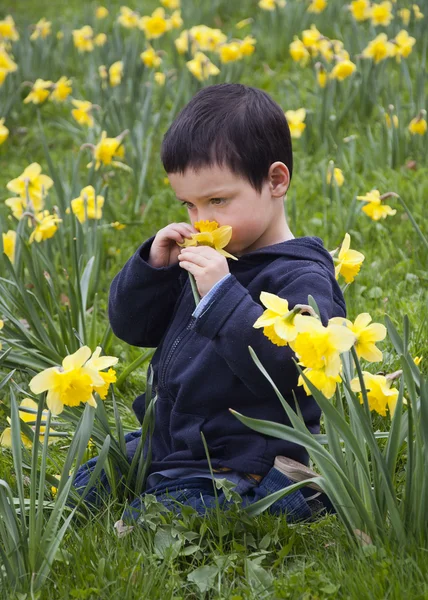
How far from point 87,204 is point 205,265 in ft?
4.75

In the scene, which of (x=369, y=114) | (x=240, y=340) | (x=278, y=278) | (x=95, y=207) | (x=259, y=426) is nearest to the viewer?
(x=259, y=426)

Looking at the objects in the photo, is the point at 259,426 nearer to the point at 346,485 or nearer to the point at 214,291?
the point at 346,485

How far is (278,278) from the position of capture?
1.88 metres

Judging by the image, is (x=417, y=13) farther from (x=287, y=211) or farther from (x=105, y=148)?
(x=105, y=148)

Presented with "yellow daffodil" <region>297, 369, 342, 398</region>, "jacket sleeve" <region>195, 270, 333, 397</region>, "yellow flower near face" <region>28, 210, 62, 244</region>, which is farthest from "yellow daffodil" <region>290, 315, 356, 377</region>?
"yellow flower near face" <region>28, 210, 62, 244</region>

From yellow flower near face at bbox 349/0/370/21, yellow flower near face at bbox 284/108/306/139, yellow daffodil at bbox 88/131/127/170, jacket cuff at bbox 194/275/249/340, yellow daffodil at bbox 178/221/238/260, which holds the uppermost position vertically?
yellow daffodil at bbox 178/221/238/260

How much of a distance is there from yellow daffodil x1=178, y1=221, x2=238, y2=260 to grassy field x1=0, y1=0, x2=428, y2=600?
0.60 meters

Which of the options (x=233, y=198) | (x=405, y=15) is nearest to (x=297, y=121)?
(x=405, y=15)

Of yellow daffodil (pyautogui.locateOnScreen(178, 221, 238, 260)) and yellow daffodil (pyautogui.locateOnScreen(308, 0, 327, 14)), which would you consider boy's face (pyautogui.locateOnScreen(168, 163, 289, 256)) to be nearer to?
yellow daffodil (pyautogui.locateOnScreen(178, 221, 238, 260))

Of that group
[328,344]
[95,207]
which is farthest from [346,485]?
[95,207]

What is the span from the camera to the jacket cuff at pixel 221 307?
1773 mm

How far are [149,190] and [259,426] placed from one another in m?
2.76

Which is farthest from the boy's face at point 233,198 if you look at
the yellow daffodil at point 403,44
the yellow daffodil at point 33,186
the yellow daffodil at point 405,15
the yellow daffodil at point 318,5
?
the yellow daffodil at point 318,5

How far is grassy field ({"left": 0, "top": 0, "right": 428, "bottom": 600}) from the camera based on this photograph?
1.59 m
